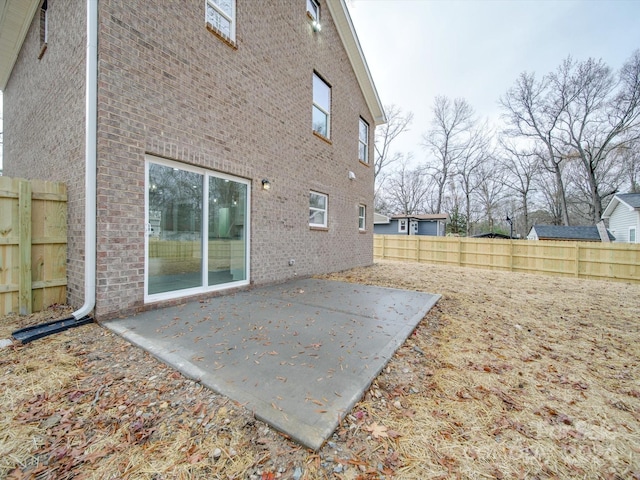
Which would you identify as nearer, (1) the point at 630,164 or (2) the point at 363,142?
(2) the point at 363,142

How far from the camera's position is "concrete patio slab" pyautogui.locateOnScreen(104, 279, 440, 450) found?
1.88 meters

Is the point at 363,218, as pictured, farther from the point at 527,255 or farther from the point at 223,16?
the point at 527,255

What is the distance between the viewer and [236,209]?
5270 millimetres

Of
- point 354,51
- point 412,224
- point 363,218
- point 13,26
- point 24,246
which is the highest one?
point 354,51

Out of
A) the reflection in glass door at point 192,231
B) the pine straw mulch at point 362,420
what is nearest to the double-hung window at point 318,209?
the reflection in glass door at point 192,231

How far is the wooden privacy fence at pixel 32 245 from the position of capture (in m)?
3.43

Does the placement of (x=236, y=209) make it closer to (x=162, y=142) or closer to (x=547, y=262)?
(x=162, y=142)

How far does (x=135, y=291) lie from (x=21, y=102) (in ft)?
22.1

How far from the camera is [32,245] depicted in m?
3.67

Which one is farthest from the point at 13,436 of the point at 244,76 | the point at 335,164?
the point at 335,164

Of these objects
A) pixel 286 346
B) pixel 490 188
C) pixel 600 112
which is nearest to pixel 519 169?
pixel 490 188

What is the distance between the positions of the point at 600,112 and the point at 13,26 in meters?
30.2

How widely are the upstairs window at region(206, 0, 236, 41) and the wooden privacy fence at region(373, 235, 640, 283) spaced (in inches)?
521

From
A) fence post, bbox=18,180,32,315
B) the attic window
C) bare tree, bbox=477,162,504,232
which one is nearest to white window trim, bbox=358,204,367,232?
fence post, bbox=18,180,32,315
